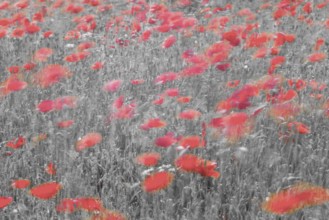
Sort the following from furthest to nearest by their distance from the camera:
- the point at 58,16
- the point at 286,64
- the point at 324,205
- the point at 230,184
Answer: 1. the point at 58,16
2. the point at 286,64
3. the point at 230,184
4. the point at 324,205

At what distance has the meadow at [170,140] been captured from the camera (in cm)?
210

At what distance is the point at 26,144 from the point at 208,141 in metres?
0.73

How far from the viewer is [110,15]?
5.70 meters

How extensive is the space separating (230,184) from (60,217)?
617 millimetres

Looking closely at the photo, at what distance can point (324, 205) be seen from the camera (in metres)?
2.09

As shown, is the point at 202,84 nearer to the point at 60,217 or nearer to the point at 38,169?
the point at 38,169

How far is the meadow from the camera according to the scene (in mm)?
2102

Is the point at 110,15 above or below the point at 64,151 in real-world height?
below

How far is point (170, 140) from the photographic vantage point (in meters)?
2.25

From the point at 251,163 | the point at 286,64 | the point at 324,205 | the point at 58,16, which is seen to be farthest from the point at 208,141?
the point at 58,16

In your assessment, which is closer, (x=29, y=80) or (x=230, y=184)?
(x=230, y=184)

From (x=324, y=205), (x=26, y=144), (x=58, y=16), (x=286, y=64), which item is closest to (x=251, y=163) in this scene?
(x=324, y=205)

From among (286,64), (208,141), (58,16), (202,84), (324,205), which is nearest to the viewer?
(324,205)

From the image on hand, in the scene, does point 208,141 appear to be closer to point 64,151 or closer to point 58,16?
point 64,151
